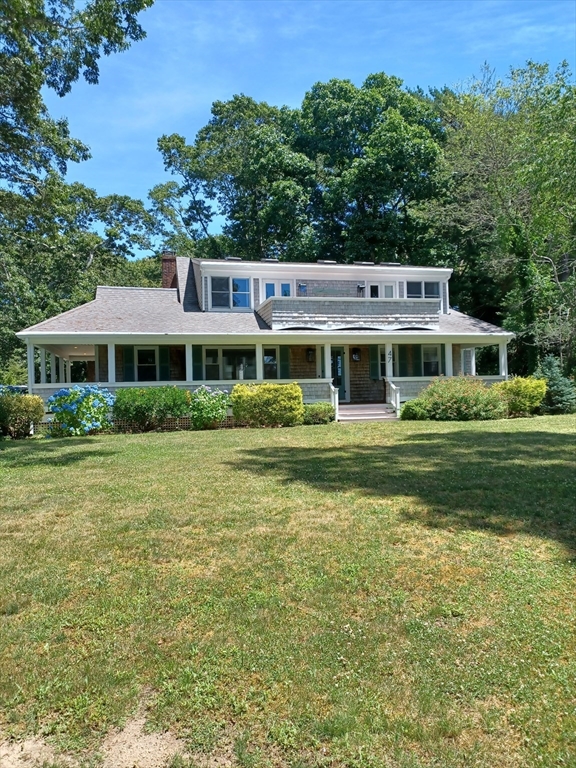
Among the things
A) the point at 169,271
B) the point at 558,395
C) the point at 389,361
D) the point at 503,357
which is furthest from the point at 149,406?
the point at 558,395

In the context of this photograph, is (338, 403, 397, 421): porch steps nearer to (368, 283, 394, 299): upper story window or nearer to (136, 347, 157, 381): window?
(368, 283, 394, 299): upper story window

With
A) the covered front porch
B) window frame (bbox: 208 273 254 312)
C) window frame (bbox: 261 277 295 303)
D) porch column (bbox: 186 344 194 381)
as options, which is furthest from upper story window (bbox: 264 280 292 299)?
porch column (bbox: 186 344 194 381)

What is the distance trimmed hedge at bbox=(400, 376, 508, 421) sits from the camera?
55.0 feet

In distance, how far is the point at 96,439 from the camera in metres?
13.3

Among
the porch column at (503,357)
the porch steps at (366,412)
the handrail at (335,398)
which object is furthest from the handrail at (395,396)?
the porch column at (503,357)

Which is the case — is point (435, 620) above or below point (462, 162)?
below

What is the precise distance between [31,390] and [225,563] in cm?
1366

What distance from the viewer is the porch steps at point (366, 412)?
1794cm

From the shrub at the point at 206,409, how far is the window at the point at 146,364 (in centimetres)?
353

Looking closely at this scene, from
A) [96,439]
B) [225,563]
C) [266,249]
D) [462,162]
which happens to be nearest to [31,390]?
[96,439]

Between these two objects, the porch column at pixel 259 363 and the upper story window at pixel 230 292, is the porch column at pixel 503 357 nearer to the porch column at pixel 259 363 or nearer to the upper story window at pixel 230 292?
the porch column at pixel 259 363

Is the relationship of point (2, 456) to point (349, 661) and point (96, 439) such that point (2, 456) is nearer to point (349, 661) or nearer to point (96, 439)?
point (96, 439)

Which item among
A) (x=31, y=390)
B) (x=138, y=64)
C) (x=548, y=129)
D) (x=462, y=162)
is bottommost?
(x=31, y=390)

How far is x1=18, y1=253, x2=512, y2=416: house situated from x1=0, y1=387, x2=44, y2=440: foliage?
62.3 inches
